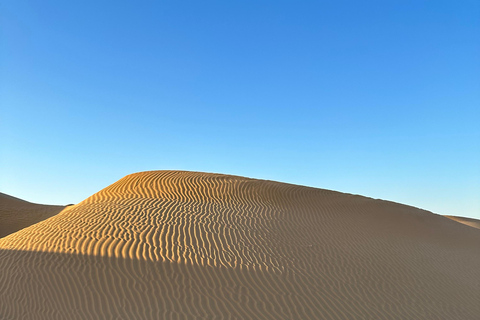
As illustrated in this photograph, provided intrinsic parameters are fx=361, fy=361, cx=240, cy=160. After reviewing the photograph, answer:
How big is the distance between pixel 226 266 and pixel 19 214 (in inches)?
847

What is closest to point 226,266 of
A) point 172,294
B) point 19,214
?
point 172,294

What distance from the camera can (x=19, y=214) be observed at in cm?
2489

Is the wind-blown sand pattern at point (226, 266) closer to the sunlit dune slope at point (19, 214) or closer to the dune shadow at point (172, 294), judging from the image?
the dune shadow at point (172, 294)

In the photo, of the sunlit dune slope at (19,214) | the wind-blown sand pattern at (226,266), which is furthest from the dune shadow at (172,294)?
the sunlit dune slope at (19,214)

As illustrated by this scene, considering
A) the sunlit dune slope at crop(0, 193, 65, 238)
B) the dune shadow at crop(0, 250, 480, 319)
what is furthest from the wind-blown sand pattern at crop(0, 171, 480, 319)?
the sunlit dune slope at crop(0, 193, 65, 238)

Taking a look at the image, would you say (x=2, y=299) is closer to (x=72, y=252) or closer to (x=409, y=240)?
(x=72, y=252)

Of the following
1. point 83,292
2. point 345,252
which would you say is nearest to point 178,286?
point 83,292

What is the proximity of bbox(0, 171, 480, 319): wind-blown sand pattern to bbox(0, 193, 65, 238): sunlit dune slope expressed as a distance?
9610mm

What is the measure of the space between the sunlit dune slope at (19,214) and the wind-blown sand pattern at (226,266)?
31.5ft

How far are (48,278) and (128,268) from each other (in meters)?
1.83

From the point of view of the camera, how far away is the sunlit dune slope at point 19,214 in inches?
883

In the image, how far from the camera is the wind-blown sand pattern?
25.5 ft

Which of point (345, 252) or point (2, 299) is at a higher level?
point (345, 252)

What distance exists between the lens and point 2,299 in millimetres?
7859
